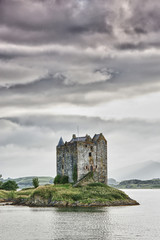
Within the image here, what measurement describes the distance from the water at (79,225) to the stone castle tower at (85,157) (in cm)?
2415

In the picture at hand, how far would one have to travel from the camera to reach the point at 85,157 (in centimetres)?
11219

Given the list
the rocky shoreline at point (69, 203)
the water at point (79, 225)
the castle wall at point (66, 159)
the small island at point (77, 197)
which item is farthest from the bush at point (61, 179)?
the water at point (79, 225)

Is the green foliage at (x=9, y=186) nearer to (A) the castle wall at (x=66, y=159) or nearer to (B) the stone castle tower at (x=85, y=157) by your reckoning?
(A) the castle wall at (x=66, y=159)

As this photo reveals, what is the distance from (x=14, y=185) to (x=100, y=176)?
47365 millimetres

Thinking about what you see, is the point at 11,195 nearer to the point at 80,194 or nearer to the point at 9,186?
the point at 9,186

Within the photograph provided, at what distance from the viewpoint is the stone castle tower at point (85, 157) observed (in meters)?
111

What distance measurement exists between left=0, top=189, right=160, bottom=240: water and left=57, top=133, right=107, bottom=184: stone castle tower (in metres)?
24.2

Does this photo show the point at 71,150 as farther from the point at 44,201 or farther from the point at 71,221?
the point at 71,221

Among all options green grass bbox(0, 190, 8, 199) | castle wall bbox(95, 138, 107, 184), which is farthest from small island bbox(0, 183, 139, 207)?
green grass bbox(0, 190, 8, 199)

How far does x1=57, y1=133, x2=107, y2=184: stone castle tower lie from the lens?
111 metres

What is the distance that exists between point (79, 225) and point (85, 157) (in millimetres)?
46117

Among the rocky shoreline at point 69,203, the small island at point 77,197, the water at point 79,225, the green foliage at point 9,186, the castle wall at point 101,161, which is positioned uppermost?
the castle wall at point 101,161

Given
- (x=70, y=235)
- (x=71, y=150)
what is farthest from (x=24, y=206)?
(x=70, y=235)

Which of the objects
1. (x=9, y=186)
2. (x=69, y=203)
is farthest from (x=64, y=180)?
(x=9, y=186)
